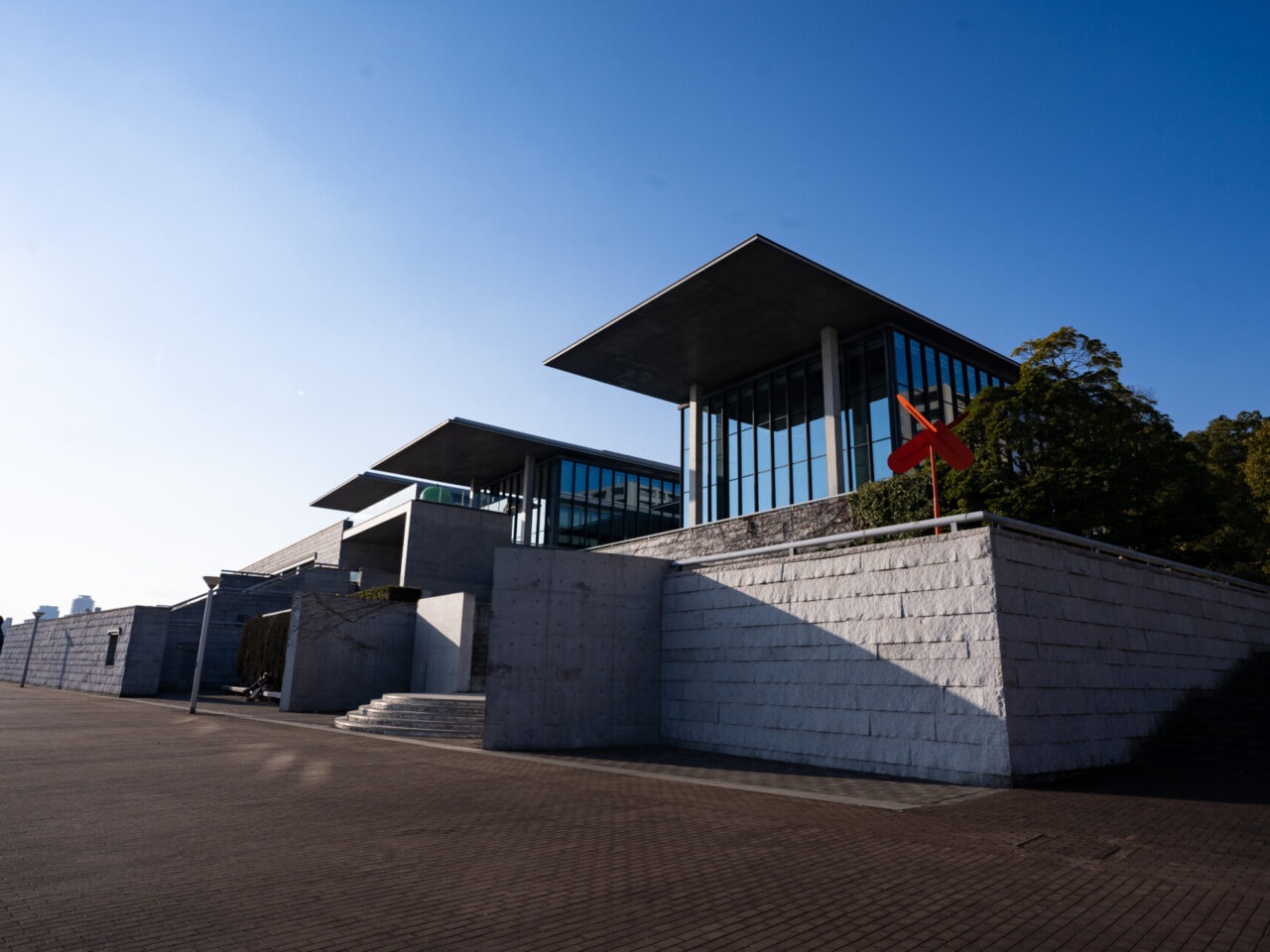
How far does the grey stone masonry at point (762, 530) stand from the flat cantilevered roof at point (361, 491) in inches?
1003

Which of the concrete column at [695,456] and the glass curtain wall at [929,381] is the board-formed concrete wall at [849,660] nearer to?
the glass curtain wall at [929,381]

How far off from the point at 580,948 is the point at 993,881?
3.30 metres

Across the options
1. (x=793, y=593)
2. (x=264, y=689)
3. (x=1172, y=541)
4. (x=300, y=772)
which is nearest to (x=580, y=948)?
(x=300, y=772)

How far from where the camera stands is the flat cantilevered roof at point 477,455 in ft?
139

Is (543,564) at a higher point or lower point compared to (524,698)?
higher

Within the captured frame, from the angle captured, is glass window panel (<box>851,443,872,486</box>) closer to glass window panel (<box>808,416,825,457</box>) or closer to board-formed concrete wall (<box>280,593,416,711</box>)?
glass window panel (<box>808,416,825,457</box>)

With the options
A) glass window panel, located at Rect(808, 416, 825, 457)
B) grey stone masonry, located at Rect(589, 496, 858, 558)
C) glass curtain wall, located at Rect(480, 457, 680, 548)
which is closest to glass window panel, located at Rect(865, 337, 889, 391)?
glass window panel, located at Rect(808, 416, 825, 457)

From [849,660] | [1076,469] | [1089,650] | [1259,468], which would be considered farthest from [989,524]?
[1259,468]

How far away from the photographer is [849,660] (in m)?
12.4

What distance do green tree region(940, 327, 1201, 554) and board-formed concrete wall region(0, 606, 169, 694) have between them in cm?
3026

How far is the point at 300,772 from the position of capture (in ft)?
35.7

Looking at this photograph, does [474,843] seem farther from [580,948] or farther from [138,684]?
[138,684]

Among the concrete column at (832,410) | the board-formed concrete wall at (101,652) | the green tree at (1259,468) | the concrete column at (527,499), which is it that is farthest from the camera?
the concrete column at (527,499)

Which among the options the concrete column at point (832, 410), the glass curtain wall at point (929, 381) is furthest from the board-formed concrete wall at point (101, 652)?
the glass curtain wall at point (929, 381)
